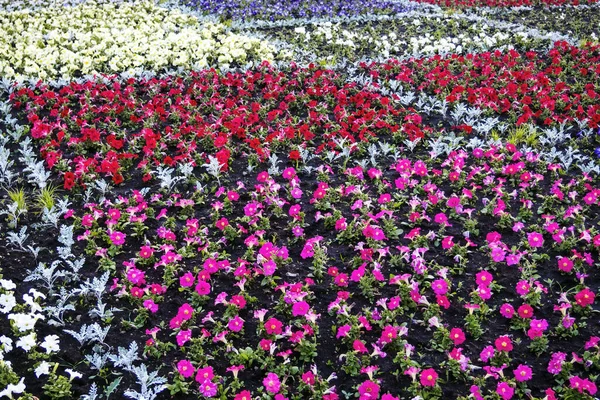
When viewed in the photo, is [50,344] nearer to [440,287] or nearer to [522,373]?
[440,287]

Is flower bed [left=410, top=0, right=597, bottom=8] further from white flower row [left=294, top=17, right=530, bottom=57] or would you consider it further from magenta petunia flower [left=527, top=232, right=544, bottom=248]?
magenta petunia flower [left=527, top=232, right=544, bottom=248]

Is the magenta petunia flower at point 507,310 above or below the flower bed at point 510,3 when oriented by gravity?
below

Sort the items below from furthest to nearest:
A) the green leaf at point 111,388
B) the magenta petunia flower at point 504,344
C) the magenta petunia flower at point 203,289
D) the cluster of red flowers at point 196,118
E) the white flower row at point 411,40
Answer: the white flower row at point 411,40, the cluster of red flowers at point 196,118, the magenta petunia flower at point 203,289, the magenta petunia flower at point 504,344, the green leaf at point 111,388

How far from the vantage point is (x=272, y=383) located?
327cm

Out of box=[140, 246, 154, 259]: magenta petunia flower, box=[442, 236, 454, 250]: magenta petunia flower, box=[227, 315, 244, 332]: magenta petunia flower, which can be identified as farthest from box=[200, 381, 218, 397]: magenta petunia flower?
box=[442, 236, 454, 250]: magenta petunia flower

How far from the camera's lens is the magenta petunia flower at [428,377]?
324 cm

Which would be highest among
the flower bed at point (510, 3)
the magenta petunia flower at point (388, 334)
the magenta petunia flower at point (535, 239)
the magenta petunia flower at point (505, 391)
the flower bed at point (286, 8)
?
the flower bed at point (510, 3)

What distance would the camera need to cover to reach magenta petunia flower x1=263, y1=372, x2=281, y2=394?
325 centimetres

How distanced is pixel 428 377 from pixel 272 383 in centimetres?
94

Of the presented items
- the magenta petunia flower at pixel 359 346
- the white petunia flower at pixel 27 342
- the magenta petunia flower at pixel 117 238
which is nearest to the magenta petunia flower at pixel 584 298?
the magenta petunia flower at pixel 359 346

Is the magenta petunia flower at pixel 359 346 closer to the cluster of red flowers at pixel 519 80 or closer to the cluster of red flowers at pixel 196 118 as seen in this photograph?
the cluster of red flowers at pixel 196 118

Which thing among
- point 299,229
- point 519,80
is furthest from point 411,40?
point 299,229

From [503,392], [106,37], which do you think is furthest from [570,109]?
[106,37]

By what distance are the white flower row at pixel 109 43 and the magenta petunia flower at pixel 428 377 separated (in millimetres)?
6552
